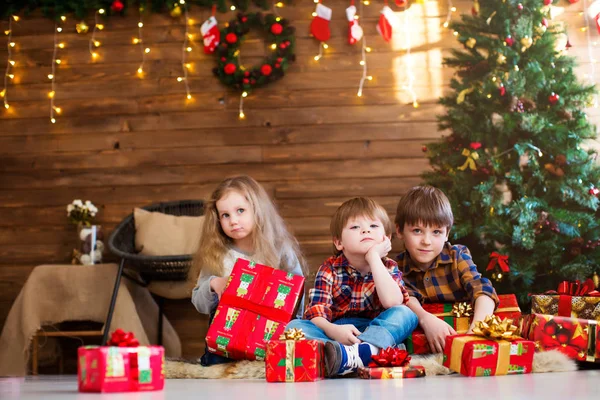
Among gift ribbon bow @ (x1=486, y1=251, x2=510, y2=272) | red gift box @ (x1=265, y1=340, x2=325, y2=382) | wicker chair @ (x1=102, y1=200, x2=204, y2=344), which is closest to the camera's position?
red gift box @ (x1=265, y1=340, x2=325, y2=382)

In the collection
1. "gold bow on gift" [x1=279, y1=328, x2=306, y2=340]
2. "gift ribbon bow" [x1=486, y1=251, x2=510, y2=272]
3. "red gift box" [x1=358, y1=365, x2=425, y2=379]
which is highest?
"gift ribbon bow" [x1=486, y1=251, x2=510, y2=272]

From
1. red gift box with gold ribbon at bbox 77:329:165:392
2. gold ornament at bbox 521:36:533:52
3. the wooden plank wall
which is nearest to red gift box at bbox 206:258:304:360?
red gift box with gold ribbon at bbox 77:329:165:392

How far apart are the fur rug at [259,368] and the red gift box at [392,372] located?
69mm

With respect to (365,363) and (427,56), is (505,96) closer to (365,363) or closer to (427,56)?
(427,56)

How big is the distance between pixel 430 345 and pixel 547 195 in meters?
1.24

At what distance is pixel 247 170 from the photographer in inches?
162

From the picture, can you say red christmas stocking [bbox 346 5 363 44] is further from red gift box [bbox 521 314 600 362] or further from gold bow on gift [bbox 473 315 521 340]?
gold bow on gift [bbox 473 315 521 340]

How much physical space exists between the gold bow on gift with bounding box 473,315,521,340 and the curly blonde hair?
831 mm

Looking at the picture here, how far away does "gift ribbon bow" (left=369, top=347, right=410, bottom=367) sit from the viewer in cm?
187

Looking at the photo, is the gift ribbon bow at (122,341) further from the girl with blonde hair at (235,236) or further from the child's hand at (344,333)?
the girl with blonde hair at (235,236)

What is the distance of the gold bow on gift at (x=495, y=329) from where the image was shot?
6.16 ft

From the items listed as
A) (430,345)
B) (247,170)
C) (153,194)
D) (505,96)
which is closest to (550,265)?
(505,96)

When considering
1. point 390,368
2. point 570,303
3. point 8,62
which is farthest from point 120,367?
point 8,62

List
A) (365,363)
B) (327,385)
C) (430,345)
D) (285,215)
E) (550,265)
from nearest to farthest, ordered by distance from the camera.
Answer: (327,385), (365,363), (430,345), (550,265), (285,215)
